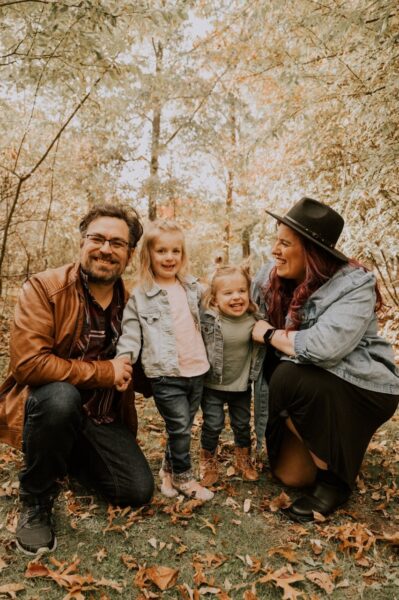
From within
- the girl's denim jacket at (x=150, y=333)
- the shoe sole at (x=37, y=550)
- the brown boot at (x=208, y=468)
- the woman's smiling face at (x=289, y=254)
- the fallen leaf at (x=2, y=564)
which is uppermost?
the woman's smiling face at (x=289, y=254)

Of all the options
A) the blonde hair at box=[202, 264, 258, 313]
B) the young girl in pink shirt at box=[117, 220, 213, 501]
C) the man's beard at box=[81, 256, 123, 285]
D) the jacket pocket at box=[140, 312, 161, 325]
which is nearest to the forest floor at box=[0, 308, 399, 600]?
the young girl in pink shirt at box=[117, 220, 213, 501]

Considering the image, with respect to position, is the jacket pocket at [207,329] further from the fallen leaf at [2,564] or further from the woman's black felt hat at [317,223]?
the fallen leaf at [2,564]

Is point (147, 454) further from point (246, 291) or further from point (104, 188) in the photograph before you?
point (104, 188)

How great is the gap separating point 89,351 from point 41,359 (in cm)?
40

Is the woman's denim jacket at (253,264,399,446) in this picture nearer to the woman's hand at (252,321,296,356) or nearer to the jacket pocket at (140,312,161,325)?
the woman's hand at (252,321,296,356)

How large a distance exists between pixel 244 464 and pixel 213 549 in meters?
0.87

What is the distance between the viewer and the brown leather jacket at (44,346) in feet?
8.50

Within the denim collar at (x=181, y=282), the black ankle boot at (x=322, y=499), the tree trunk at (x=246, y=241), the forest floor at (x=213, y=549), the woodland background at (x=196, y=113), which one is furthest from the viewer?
the tree trunk at (x=246, y=241)

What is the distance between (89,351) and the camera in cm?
294

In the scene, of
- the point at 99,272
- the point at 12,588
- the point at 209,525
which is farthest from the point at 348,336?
the point at 12,588

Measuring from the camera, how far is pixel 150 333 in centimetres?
304

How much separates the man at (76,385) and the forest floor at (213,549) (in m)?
0.16

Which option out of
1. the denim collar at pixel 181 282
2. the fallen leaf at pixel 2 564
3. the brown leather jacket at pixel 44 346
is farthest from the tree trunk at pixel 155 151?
the fallen leaf at pixel 2 564

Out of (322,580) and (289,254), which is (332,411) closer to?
(322,580)
